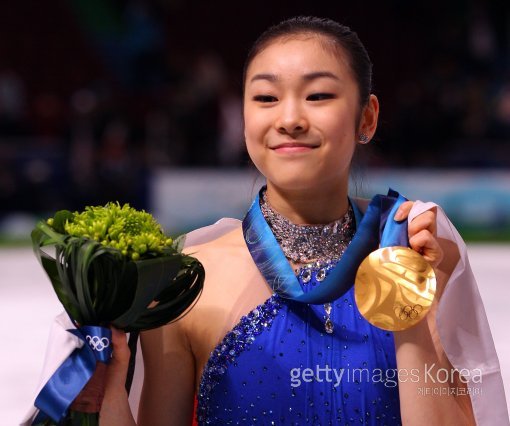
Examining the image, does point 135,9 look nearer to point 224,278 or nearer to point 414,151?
point 414,151

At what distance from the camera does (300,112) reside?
1.72 metres

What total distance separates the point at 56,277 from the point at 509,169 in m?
8.16

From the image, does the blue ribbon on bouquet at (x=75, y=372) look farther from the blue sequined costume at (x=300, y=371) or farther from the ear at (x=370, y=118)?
the ear at (x=370, y=118)

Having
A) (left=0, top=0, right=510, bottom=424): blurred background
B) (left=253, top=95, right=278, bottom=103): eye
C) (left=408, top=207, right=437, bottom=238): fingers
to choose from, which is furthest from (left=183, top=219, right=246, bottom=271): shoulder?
(left=0, top=0, right=510, bottom=424): blurred background

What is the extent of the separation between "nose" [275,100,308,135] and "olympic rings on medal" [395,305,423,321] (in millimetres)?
353

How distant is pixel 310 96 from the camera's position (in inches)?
68.2

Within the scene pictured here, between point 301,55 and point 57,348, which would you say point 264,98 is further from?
point 57,348

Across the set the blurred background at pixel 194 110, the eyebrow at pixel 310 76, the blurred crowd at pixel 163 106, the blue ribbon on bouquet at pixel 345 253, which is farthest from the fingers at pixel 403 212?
the blurred crowd at pixel 163 106

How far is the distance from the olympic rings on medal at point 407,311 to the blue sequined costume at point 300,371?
193 mm

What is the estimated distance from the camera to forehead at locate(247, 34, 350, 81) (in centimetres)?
174

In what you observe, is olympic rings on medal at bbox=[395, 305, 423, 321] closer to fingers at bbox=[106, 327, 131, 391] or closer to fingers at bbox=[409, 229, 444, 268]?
fingers at bbox=[409, 229, 444, 268]

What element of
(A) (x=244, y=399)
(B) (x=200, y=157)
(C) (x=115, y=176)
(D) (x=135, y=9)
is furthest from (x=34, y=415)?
(D) (x=135, y=9)

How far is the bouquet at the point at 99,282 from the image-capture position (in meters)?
1.50

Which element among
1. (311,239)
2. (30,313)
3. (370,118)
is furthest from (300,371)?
(30,313)
